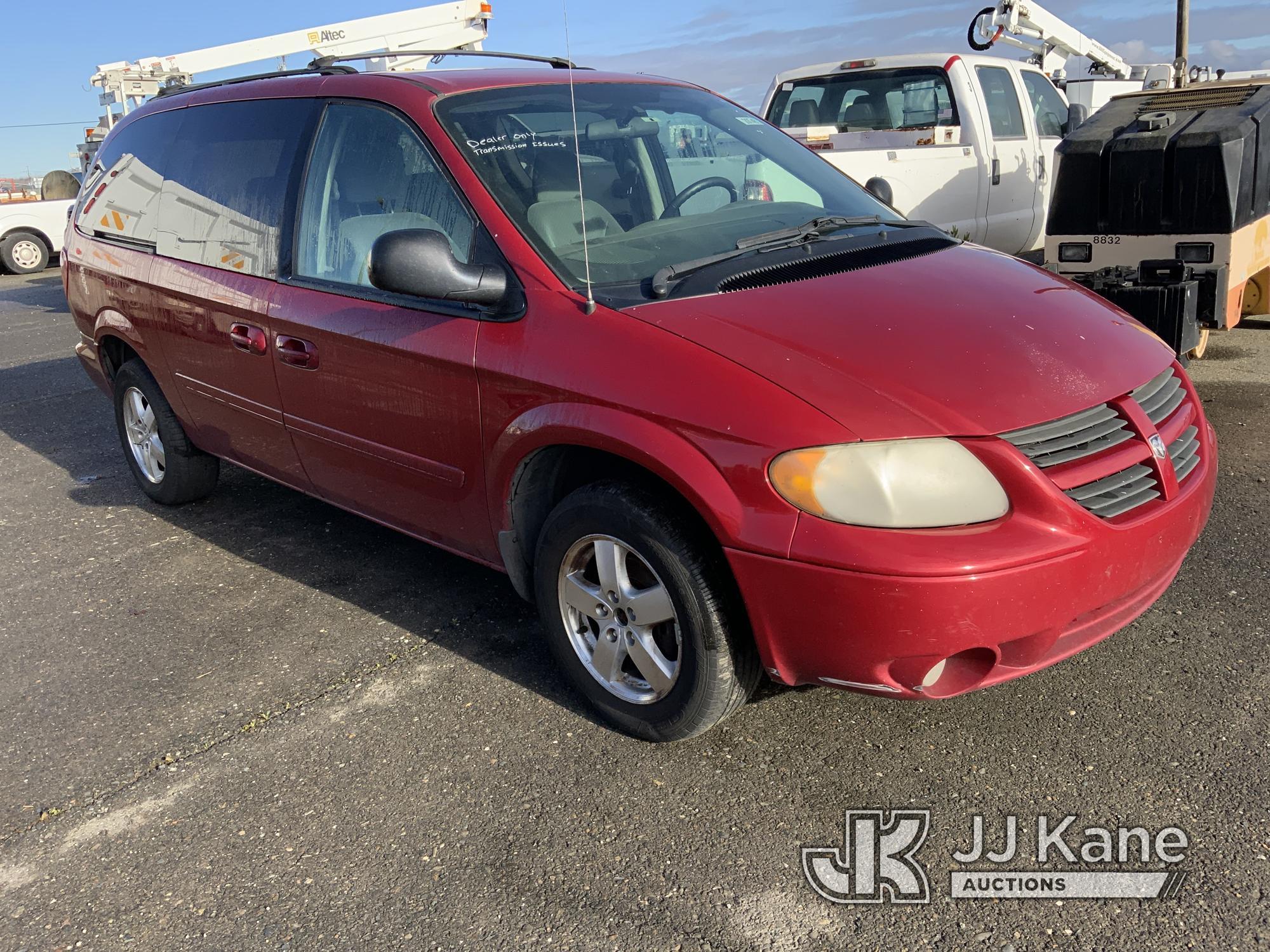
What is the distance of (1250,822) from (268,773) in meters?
2.51

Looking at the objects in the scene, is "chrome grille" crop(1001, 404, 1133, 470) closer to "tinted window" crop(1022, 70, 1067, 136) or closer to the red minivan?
the red minivan

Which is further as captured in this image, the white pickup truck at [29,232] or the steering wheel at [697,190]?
the white pickup truck at [29,232]

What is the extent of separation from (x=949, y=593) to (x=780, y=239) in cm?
138

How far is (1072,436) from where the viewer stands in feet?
8.48

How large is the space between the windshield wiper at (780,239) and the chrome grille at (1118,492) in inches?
46.0

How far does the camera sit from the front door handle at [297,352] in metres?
3.70

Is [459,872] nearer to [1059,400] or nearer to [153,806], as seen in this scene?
[153,806]

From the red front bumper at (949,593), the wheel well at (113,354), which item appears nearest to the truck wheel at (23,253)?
the wheel well at (113,354)

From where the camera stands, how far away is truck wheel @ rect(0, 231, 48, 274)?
18.1 metres

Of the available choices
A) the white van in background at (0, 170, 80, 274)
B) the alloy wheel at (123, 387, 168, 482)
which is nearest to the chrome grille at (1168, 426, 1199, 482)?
the alloy wheel at (123, 387, 168, 482)

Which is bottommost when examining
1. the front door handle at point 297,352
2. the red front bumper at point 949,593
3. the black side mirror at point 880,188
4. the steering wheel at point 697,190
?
the red front bumper at point 949,593

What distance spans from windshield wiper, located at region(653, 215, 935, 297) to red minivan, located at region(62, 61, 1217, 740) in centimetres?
2

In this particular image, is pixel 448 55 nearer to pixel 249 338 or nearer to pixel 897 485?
pixel 249 338

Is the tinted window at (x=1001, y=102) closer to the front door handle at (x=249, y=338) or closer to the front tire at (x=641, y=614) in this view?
the front door handle at (x=249, y=338)
